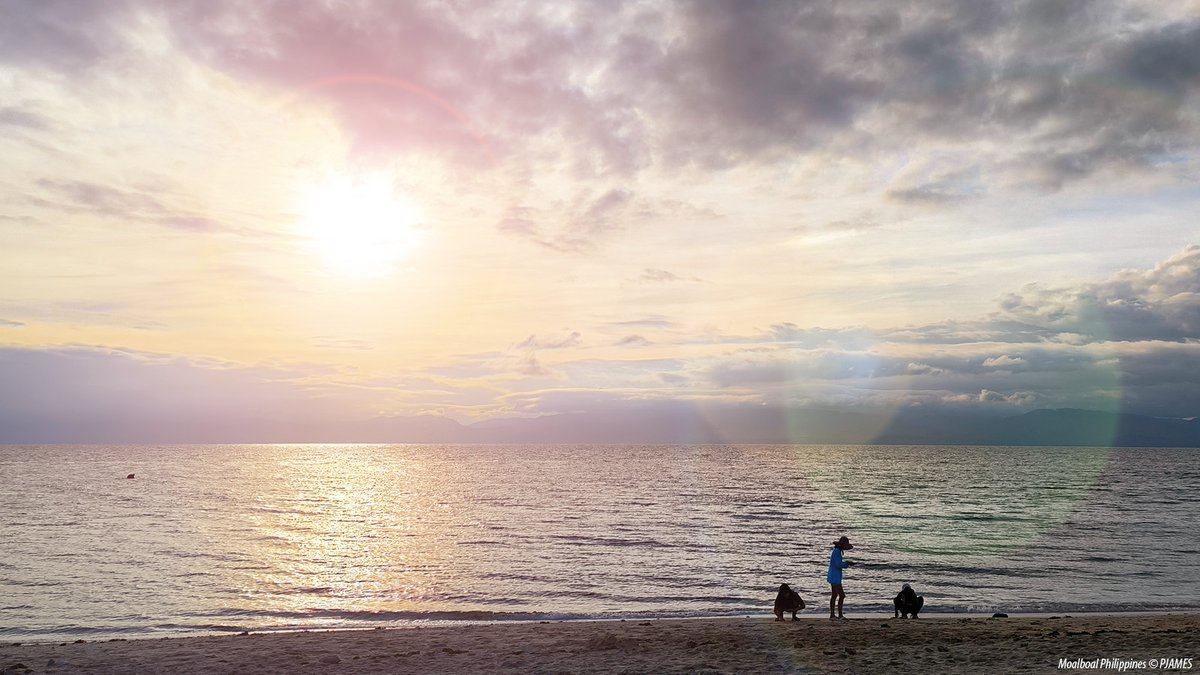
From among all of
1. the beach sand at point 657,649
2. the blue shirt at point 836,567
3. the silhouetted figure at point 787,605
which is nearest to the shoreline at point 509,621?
the silhouetted figure at point 787,605

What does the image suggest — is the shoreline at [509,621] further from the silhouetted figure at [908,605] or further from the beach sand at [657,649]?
the beach sand at [657,649]

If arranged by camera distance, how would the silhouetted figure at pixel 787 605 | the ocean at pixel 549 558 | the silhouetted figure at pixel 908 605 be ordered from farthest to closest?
the ocean at pixel 549 558 → the silhouetted figure at pixel 908 605 → the silhouetted figure at pixel 787 605

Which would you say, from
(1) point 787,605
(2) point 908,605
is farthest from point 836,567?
(2) point 908,605

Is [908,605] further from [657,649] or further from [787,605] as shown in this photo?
[657,649]

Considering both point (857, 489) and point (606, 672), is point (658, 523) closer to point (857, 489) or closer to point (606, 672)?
point (606, 672)

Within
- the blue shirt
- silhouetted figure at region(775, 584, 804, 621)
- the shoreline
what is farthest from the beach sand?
the shoreline

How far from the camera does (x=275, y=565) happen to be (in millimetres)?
43969

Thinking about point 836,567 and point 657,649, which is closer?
point 657,649

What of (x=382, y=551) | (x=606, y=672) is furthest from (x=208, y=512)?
(x=606, y=672)

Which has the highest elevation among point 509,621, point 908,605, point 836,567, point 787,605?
point 836,567

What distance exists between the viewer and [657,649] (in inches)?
835

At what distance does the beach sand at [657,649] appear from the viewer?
1898 centimetres

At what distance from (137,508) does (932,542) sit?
7550 centimetres

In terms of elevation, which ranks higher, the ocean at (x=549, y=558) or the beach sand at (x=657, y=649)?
the beach sand at (x=657, y=649)
